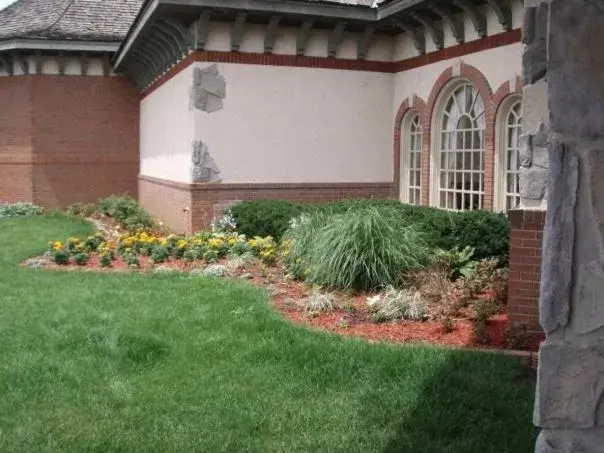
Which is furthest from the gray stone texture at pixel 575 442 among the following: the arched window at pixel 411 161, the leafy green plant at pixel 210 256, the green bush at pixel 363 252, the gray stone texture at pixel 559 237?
the arched window at pixel 411 161

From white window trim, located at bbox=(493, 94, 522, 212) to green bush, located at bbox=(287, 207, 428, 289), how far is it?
3.08 m

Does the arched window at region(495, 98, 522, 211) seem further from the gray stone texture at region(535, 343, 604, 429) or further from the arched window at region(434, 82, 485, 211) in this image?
the gray stone texture at region(535, 343, 604, 429)

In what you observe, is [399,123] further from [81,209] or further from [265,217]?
[81,209]

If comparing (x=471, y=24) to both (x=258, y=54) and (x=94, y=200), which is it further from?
(x=94, y=200)

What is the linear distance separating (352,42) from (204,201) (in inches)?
166

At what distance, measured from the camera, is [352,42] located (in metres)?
14.1

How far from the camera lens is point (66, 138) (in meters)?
20.7

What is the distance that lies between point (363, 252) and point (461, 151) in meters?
4.99

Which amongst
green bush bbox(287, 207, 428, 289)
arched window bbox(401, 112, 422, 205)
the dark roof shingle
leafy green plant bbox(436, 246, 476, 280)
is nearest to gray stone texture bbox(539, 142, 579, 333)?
green bush bbox(287, 207, 428, 289)

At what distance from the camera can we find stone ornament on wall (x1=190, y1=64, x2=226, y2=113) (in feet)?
42.5

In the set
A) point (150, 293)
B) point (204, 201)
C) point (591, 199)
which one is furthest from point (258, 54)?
point (591, 199)

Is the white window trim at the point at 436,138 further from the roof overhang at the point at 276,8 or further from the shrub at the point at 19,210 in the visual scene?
the shrub at the point at 19,210

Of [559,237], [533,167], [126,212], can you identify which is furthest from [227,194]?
[559,237]

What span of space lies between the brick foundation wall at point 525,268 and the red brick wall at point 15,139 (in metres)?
17.0
